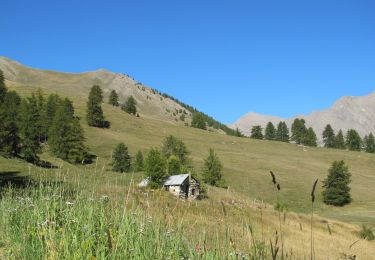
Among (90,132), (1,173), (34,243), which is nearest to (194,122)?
(90,132)

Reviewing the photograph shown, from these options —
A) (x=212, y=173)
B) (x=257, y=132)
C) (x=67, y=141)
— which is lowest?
(x=212, y=173)

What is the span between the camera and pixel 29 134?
227 ft

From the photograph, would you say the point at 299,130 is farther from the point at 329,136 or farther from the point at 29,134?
the point at 29,134

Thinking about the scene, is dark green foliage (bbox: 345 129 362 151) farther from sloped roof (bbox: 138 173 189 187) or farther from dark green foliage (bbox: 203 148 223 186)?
sloped roof (bbox: 138 173 189 187)

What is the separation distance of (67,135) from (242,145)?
237ft

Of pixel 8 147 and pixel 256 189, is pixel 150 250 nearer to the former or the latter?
pixel 8 147

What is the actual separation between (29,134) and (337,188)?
60.9m

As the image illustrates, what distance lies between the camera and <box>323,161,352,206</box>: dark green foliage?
87250 mm

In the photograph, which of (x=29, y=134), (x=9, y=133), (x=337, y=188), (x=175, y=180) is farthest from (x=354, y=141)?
(x=9, y=133)

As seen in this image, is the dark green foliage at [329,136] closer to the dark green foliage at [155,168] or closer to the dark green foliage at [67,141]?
the dark green foliage at [67,141]

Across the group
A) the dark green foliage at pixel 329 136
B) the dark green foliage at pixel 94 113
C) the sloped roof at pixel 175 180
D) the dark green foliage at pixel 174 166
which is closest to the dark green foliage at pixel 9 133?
the dark green foliage at pixel 174 166

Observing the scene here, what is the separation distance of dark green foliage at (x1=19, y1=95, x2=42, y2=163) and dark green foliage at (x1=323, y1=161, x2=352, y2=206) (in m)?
54.9

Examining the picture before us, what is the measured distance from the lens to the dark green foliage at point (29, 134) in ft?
215

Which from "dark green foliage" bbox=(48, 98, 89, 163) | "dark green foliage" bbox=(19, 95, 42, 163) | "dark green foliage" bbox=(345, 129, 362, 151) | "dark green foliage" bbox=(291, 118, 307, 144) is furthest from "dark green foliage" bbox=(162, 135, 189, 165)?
"dark green foliage" bbox=(345, 129, 362, 151)
